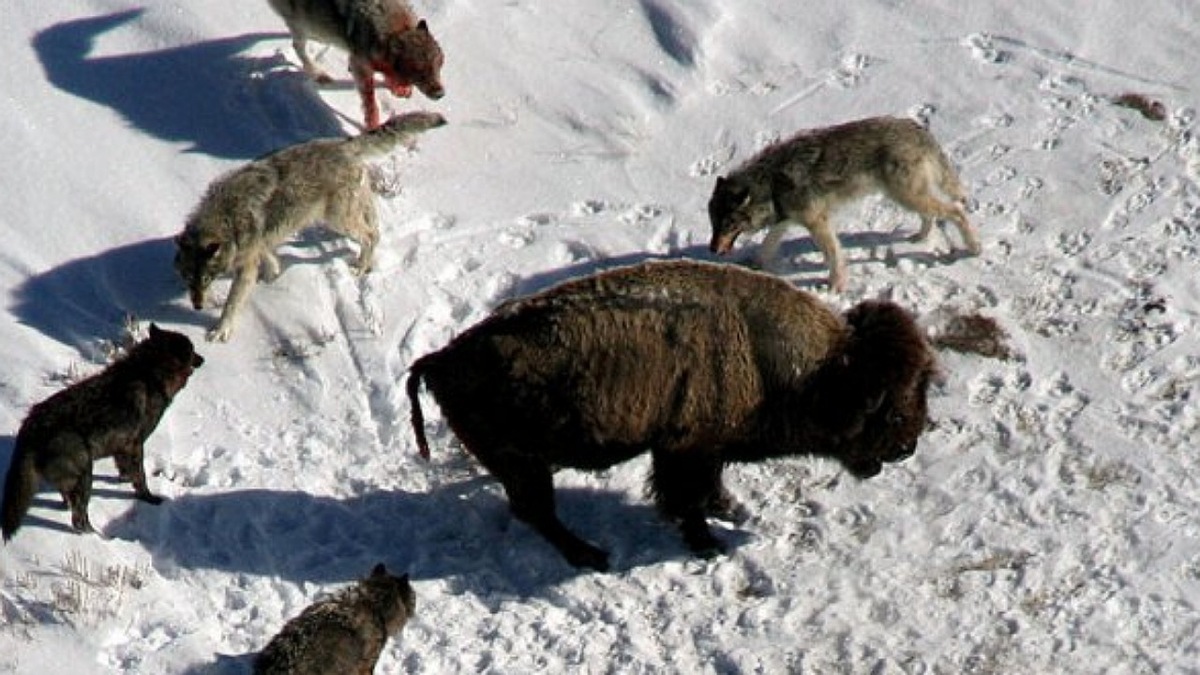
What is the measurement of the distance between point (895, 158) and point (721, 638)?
4.45 m

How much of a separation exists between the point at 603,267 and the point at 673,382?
289cm

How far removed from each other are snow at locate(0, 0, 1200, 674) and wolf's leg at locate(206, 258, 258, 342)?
0.44ft

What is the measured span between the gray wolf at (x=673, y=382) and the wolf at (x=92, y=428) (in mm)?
1820

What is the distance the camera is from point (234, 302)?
1503 cm

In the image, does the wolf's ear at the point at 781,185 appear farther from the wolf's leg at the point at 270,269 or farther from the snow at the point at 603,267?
the wolf's leg at the point at 270,269

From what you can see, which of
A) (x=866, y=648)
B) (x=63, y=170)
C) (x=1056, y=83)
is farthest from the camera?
(x=1056, y=83)

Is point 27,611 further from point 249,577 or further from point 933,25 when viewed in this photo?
point 933,25

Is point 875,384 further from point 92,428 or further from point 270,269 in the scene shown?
point 92,428

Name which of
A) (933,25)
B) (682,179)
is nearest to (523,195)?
(682,179)

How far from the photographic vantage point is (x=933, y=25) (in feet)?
59.9

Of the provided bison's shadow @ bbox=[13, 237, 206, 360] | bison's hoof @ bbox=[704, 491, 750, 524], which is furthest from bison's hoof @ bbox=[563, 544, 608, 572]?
bison's shadow @ bbox=[13, 237, 206, 360]

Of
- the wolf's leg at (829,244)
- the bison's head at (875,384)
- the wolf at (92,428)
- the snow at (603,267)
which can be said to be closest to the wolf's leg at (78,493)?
the wolf at (92,428)

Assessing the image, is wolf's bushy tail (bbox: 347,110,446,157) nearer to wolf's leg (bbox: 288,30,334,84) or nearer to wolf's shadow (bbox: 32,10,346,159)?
wolf's shadow (bbox: 32,10,346,159)

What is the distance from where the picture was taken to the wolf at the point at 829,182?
1535cm
